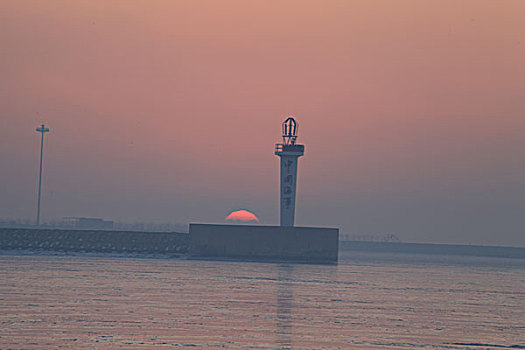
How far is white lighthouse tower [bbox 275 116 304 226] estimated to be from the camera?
2741 inches

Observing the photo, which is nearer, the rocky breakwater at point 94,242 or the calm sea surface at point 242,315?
the calm sea surface at point 242,315

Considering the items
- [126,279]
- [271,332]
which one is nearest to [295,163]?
[126,279]

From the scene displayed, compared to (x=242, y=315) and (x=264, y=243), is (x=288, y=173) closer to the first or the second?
(x=264, y=243)

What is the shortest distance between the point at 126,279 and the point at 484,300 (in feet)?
56.4

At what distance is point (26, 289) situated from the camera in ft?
93.8

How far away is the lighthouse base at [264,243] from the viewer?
66.2 metres

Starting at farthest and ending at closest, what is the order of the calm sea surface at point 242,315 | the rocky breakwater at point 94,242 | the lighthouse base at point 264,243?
1. the rocky breakwater at point 94,242
2. the lighthouse base at point 264,243
3. the calm sea surface at point 242,315

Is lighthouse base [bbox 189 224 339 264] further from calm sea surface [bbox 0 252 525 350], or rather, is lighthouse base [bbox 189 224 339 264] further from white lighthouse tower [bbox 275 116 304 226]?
calm sea surface [bbox 0 252 525 350]

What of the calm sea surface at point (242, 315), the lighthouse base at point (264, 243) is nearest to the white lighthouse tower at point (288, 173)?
the lighthouse base at point (264, 243)

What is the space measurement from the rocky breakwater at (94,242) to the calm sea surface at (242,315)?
125 ft

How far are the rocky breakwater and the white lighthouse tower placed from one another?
12.3 meters

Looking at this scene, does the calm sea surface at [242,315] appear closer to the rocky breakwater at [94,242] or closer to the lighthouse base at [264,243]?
the lighthouse base at [264,243]

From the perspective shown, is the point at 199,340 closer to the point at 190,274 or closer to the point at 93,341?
the point at 93,341

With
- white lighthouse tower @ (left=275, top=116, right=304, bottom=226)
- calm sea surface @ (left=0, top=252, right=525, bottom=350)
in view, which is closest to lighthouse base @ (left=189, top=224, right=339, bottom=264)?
white lighthouse tower @ (left=275, top=116, right=304, bottom=226)
